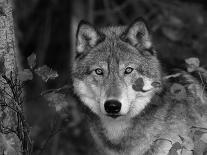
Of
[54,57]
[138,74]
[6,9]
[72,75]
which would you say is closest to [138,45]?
[138,74]

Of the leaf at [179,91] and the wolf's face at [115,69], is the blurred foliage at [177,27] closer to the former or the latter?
the wolf's face at [115,69]

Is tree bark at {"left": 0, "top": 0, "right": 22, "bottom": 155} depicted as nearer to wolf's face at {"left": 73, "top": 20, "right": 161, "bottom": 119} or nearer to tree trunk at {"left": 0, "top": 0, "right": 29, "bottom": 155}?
tree trunk at {"left": 0, "top": 0, "right": 29, "bottom": 155}

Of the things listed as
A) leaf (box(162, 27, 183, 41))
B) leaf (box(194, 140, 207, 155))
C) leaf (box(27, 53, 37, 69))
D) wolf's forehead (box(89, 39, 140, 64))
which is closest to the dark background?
leaf (box(162, 27, 183, 41))

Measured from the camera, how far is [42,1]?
9445mm

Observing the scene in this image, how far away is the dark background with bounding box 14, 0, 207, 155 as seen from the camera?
7.39 meters

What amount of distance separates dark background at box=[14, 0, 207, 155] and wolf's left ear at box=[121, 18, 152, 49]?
53 cm

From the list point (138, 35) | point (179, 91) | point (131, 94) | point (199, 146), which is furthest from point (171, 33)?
point (199, 146)

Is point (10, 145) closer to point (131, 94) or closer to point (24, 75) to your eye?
point (24, 75)

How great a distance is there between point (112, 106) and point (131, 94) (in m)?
0.28

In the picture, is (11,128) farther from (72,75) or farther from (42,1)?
(42,1)

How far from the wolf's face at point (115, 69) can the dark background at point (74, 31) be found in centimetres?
57

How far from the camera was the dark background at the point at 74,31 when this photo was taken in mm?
7391

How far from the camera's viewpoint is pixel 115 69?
443 centimetres

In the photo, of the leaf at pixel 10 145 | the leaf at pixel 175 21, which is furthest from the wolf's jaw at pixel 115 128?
the leaf at pixel 175 21
